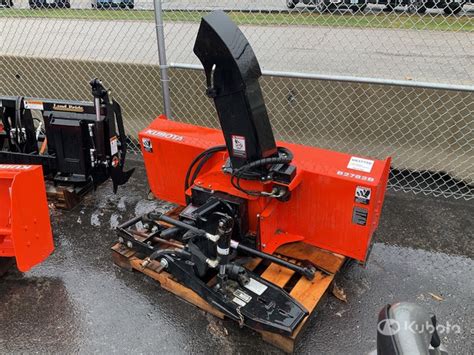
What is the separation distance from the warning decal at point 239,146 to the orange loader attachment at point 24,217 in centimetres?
143

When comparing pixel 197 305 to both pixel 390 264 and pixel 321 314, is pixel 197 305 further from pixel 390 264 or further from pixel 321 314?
pixel 390 264

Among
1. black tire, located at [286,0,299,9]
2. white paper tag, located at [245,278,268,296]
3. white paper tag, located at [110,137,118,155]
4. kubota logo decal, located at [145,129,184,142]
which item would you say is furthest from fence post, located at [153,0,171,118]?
white paper tag, located at [245,278,268,296]

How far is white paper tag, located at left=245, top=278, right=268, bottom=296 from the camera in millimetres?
2734

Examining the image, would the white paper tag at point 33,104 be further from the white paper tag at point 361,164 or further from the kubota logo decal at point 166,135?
the white paper tag at point 361,164

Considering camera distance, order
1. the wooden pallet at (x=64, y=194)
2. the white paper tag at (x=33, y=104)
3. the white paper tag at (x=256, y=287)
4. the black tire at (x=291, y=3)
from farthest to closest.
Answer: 1. the black tire at (x=291, y=3)
2. the wooden pallet at (x=64, y=194)
3. the white paper tag at (x=33, y=104)
4. the white paper tag at (x=256, y=287)

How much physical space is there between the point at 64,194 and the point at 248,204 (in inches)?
80.0

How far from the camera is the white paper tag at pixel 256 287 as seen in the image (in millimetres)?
2734

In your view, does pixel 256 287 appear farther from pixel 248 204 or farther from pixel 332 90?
pixel 332 90

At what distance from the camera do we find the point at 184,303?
3.03 m

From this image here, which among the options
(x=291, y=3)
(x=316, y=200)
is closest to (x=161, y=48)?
Result: (x=291, y=3)

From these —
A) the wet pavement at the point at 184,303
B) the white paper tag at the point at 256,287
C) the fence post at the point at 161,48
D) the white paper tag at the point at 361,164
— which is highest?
the fence post at the point at 161,48

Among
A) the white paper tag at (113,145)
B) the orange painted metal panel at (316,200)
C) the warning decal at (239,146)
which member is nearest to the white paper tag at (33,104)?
the white paper tag at (113,145)

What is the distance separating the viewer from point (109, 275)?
10.9ft

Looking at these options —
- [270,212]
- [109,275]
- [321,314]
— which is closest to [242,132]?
[270,212]
